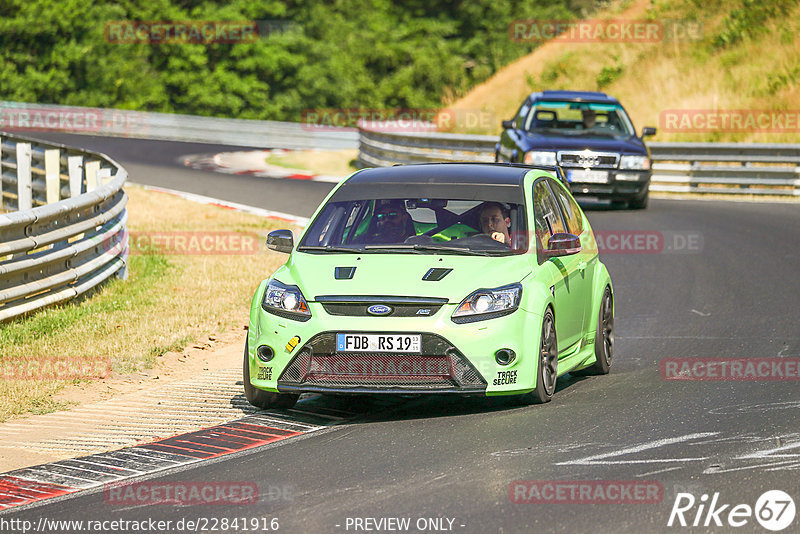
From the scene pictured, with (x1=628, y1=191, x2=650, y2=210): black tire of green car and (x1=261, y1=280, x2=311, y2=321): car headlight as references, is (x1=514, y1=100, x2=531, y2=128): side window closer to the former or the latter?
(x1=628, y1=191, x2=650, y2=210): black tire of green car

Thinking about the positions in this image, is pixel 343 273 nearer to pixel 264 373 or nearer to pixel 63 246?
pixel 264 373

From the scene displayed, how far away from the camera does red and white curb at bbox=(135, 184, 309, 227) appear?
69.1ft

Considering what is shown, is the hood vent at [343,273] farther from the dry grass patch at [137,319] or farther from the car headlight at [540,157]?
the car headlight at [540,157]

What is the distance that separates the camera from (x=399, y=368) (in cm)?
779

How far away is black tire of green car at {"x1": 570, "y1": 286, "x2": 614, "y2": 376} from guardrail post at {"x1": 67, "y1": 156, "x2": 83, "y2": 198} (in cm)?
1078

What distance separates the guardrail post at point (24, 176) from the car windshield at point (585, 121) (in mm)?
8159

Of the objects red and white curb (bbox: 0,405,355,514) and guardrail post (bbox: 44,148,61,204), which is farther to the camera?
guardrail post (bbox: 44,148,61,204)

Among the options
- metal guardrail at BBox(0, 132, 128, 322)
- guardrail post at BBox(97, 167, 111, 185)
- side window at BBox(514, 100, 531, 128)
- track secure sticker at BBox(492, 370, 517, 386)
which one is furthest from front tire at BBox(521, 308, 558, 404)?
side window at BBox(514, 100, 531, 128)

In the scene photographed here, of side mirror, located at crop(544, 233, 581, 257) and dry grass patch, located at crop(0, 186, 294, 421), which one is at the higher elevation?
side mirror, located at crop(544, 233, 581, 257)

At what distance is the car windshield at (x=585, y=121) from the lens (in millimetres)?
21797

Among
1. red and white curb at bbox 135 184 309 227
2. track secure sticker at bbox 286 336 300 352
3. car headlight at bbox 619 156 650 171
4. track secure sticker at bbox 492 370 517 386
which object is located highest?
track secure sticker at bbox 286 336 300 352

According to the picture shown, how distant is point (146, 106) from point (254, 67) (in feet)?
18.9

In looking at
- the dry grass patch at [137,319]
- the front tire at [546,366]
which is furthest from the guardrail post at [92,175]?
the front tire at [546,366]

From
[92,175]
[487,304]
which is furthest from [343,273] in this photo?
[92,175]
